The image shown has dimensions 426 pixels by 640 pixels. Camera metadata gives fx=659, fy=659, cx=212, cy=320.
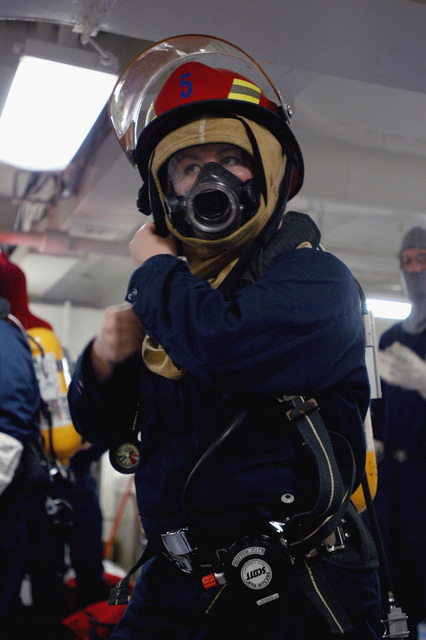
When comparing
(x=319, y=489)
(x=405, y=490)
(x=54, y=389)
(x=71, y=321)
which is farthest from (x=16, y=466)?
(x=71, y=321)

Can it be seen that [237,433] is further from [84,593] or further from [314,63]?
[84,593]

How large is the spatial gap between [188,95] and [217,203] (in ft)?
0.99

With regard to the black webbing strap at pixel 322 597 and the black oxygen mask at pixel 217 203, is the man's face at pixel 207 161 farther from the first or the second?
the black webbing strap at pixel 322 597

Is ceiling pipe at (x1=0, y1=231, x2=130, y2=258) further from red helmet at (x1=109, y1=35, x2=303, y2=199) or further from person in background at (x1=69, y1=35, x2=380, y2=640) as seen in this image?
person in background at (x1=69, y1=35, x2=380, y2=640)

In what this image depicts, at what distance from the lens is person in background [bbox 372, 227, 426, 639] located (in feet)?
9.30

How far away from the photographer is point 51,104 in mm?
3342

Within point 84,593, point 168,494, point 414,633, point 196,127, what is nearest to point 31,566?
point 84,593

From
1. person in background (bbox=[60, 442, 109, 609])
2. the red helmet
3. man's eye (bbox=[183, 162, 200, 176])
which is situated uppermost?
the red helmet

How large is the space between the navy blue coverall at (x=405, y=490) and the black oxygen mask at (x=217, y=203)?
1.96 meters

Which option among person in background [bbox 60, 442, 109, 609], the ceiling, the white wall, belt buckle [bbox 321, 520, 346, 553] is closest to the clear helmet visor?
the ceiling

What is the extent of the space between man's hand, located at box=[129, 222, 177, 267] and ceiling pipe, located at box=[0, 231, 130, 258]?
4825 millimetres

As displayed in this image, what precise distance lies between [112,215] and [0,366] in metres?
3.00

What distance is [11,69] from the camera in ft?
10.5

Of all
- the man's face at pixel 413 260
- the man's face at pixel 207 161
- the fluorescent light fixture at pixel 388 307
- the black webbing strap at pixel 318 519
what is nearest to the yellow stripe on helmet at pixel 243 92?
the man's face at pixel 207 161
